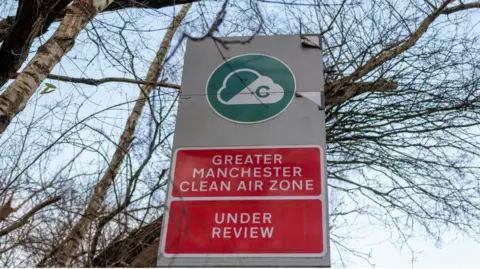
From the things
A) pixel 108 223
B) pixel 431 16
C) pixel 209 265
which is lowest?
pixel 209 265

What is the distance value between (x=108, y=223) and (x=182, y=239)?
4.74 feet

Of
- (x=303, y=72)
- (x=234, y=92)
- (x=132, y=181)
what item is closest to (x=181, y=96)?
(x=234, y=92)

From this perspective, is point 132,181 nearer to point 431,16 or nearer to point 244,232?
point 244,232

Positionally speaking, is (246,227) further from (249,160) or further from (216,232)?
(249,160)

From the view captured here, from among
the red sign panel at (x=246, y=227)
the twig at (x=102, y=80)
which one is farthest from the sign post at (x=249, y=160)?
the twig at (x=102, y=80)

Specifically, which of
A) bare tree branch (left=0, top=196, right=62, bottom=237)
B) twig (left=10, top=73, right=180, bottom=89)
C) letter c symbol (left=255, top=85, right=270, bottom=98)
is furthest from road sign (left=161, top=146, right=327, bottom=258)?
twig (left=10, top=73, right=180, bottom=89)

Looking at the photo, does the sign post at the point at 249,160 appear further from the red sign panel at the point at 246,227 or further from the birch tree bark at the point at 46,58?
the birch tree bark at the point at 46,58

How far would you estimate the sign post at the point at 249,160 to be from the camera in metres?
1.87

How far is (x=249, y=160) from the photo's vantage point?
209cm

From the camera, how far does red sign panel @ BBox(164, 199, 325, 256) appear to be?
185 cm

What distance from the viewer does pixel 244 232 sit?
1.89 meters

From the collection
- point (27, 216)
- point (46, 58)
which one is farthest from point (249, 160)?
point (46, 58)

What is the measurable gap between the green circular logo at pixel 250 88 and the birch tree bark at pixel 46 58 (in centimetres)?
110

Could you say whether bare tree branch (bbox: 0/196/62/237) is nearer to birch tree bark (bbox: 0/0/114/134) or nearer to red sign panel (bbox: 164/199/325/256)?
birch tree bark (bbox: 0/0/114/134)
